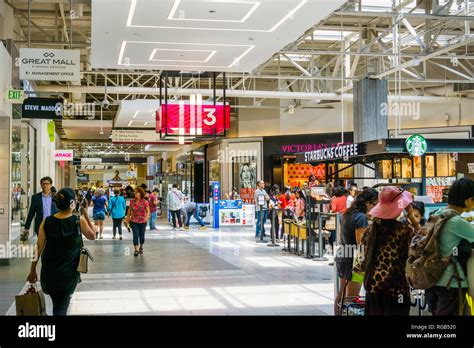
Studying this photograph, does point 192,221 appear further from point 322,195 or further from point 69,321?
A: point 69,321

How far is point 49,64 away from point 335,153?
22.1 ft

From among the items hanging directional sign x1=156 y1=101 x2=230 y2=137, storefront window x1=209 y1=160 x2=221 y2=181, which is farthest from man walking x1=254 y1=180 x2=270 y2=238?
storefront window x1=209 y1=160 x2=221 y2=181

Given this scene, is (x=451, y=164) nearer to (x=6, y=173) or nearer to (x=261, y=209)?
(x=261, y=209)

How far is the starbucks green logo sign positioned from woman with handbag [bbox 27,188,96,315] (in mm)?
7666

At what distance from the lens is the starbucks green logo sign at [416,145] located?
37.5ft

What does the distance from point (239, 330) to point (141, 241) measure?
427 inches

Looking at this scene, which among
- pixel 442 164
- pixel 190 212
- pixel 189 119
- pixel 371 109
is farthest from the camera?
pixel 442 164

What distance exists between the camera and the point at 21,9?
16.6 m

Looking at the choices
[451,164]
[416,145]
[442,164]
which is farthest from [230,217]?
[416,145]

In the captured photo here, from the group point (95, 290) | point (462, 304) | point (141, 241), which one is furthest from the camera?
point (141, 241)

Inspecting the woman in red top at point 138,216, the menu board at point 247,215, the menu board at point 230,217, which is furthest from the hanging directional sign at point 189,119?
the menu board at point 247,215

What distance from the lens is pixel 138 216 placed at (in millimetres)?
13742

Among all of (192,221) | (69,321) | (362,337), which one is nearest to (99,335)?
(69,321)

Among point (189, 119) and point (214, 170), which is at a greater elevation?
point (189, 119)
